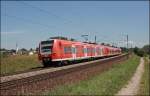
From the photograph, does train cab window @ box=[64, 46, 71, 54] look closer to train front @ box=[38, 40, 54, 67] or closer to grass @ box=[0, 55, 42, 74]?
train front @ box=[38, 40, 54, 67]

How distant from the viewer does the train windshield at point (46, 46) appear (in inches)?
1388

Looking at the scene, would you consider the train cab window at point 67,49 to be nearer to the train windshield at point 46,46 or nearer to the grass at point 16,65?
the train windshield at point 46,46

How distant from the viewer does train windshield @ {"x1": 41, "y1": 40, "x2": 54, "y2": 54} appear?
3525 centimetres

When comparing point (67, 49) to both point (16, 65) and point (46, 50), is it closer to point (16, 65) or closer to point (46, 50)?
point (46, 50)

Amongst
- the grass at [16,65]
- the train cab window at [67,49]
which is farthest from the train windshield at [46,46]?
the grass at [16,65]

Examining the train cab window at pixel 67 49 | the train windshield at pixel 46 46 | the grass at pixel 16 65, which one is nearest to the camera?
the train windshield at pixel 46 46

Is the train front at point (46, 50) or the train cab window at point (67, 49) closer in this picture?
the train front at point (46, 50)

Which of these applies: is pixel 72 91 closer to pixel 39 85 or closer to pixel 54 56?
pixel 39 85

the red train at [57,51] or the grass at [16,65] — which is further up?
the red train at [57,51]

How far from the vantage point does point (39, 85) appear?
18.3m

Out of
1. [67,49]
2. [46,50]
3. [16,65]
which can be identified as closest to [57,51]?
[46,50]

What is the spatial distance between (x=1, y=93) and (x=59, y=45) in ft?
69.4

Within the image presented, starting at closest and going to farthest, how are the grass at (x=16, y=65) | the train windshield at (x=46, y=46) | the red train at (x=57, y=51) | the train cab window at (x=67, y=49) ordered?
the red train at (x=57, y=51)
the train windshield at (x=46, y=46)
the train cab window at (x=67, y=49)
the grass at (x=16, y=65)

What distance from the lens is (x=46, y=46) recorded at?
3547cm
